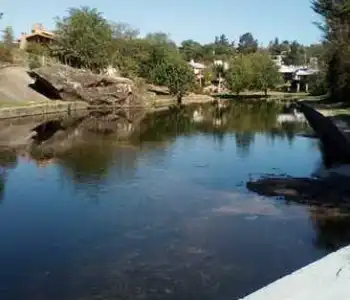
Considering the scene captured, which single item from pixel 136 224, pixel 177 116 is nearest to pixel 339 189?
pixel 136 224

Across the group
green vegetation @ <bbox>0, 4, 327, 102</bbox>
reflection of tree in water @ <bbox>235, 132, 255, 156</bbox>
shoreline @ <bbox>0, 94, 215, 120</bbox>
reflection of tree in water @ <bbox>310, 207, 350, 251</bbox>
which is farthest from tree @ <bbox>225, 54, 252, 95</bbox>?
reflection of tree in water @ <bbox>310, 207, 350, 251</bbox>

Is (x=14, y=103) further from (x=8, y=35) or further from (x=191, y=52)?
(x=191, y=52)

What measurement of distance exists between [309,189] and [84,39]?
5600 cm

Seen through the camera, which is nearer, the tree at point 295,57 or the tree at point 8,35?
the tree at point 8,35

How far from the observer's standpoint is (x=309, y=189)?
18.5 m

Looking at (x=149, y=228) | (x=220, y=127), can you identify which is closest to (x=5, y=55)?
(x=220, y=127)

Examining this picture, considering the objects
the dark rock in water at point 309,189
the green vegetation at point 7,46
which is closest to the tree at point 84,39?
the green vegetation at point 7,46

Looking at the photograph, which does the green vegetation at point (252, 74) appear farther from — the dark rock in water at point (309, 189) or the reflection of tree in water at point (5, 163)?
the dark rock in water at point (309, 189)

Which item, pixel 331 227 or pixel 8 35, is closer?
pixel 331 227

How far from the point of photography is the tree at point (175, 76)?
75.8 meters

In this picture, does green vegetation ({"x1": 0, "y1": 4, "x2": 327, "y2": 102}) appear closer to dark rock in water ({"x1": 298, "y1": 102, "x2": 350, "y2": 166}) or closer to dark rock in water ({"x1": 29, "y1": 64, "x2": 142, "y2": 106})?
dark rock in water ({"x1": 29, "y1": 64, "x2": 142, "y2": 106})

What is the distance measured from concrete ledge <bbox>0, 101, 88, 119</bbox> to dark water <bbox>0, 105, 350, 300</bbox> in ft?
60.2

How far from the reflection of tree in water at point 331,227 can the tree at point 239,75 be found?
7996cm

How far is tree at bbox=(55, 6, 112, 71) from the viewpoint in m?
70.9
